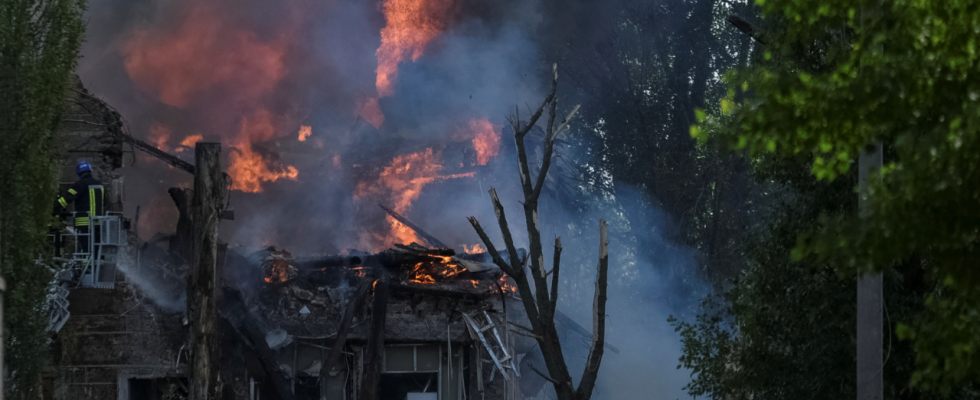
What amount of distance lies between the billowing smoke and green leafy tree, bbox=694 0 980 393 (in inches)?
905

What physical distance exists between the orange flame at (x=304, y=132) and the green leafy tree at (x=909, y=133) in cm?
2891

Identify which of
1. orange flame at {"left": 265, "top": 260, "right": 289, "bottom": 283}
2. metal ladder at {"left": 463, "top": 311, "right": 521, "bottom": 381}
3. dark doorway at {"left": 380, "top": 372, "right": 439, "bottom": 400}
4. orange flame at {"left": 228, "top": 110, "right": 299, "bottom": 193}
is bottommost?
dark doorway at {"left": 380, "top": 372, "right": 439, "bottom": 400}

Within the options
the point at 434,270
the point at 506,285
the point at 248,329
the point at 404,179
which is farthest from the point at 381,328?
the point at 404,179

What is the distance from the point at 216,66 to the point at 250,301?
16.5 meters

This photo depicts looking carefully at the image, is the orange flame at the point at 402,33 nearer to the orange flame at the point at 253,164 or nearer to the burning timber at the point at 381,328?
the orange flame at the point at 253,164

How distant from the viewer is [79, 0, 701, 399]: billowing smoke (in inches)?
1115

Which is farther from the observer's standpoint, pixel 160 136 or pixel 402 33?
pixel 402 33

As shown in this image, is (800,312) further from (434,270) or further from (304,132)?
(304,132)

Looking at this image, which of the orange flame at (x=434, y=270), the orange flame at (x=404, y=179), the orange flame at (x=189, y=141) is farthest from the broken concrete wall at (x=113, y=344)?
the orange flame at (x=404, y=179)

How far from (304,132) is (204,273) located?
21.3 m

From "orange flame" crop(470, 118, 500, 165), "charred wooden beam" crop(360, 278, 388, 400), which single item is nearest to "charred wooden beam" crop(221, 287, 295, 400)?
"charred wooden beam" crop(360, 278, 388, 400)

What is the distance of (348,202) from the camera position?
31766 mm

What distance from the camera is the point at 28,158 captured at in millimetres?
12086

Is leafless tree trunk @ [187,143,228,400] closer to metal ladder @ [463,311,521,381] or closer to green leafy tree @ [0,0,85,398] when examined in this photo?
green leafy tree @ [0,0,85,398]
